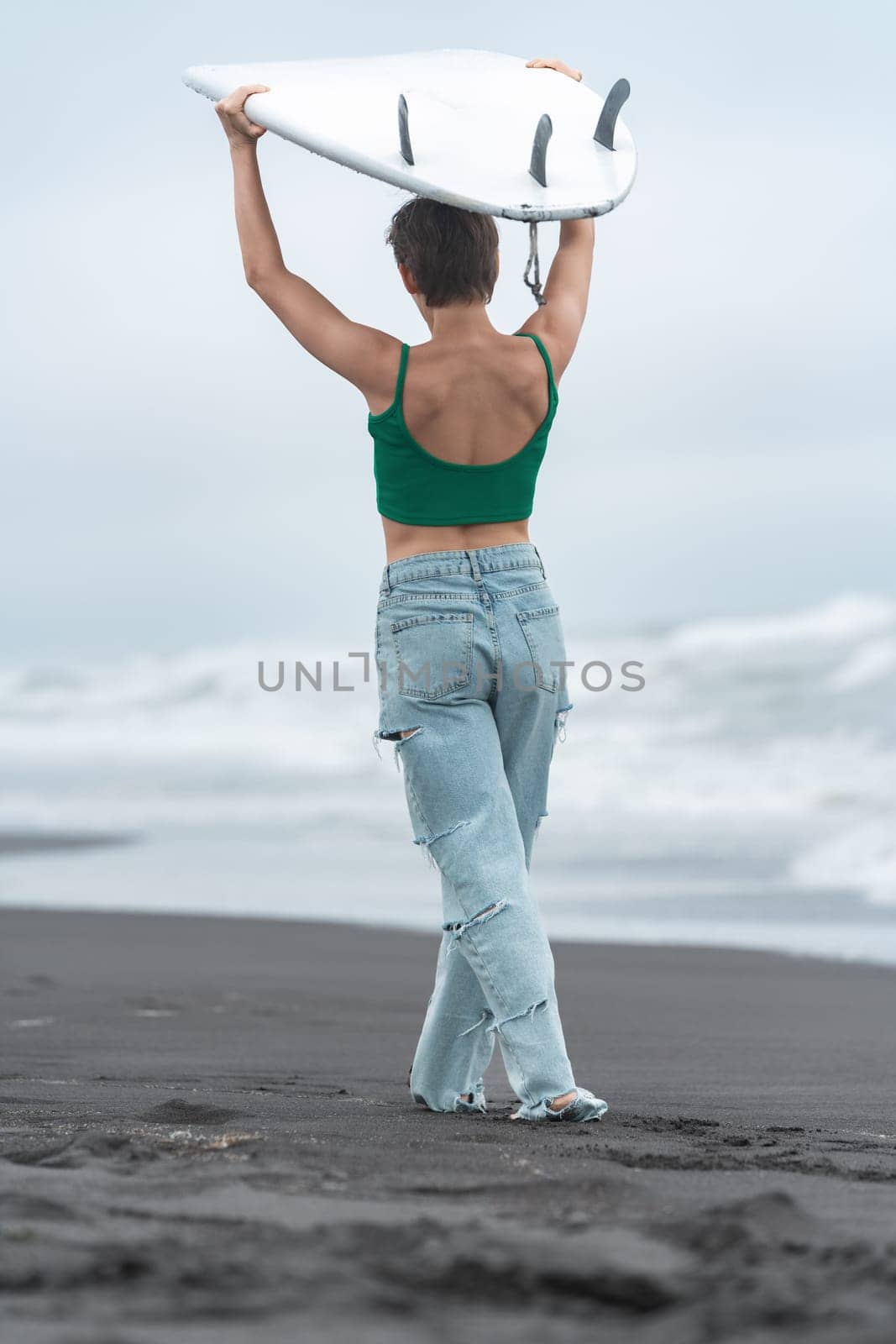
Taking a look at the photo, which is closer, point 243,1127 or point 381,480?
point 243,1127

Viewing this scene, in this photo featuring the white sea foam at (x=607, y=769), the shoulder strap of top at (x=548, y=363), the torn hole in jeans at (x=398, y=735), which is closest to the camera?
the torn hole in jeans at (x=398, y=735)

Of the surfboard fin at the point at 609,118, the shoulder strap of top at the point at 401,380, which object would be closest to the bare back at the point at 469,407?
the shoulder strap of top at the point at 401,380

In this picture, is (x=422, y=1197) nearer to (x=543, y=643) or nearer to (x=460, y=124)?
(x=543, y=643)

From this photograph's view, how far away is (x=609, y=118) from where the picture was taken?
11.3 feet

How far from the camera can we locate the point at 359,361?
3248mm

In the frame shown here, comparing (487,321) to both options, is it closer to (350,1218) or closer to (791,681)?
(350,1218)

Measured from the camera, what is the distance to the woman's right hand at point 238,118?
3.40 metres

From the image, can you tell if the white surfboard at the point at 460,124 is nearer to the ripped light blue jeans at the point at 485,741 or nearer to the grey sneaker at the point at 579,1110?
the ripped light blue jeans at the point at 485,741

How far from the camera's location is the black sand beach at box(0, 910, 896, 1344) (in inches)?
68.7

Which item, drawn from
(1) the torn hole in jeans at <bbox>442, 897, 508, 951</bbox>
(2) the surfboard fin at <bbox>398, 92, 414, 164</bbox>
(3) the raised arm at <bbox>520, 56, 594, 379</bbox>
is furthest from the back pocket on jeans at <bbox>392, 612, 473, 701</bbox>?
(2) the surfboard fin at <bbox>398, 92, 414, 164</bbox>

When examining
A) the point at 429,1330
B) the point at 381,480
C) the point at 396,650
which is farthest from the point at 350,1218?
the point at 381,480

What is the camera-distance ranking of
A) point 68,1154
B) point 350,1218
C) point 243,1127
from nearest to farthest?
point 350,1218, point 68,1154, point 243,1127

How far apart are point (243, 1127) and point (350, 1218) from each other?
0.97m

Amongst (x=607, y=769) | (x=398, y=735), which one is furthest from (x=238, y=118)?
(x=607, y=769)
